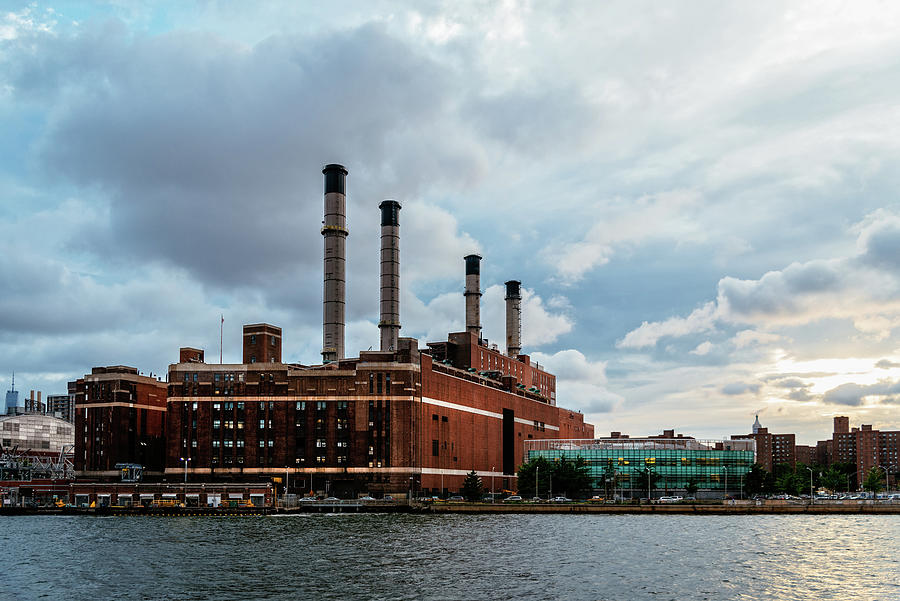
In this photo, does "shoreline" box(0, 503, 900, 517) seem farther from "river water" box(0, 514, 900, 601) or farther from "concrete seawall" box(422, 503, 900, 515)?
"river water" box(0, 514, 900, 601)

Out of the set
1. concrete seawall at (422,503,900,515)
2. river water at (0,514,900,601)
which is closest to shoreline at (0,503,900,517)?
concrete seawall at (422,503,900,515)

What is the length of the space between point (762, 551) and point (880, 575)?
21.8 metres

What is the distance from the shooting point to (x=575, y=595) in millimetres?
75438

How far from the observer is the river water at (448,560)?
78312mm

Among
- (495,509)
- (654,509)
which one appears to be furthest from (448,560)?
(654,509)

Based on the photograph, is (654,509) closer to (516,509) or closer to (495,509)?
(516,509)

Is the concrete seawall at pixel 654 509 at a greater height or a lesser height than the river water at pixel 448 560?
lesser

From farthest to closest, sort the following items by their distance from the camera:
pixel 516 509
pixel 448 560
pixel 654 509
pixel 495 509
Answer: pixel 495 509, pixel 516 509, pixel 654 509, pixel 448 560

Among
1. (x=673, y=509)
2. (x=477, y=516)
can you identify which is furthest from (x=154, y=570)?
(x=673, y=509)

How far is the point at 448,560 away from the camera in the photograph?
9794 centimetres

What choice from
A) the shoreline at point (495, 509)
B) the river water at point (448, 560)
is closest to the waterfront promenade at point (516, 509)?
the shoreline at point (495, 509)

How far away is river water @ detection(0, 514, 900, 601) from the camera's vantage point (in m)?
78.3

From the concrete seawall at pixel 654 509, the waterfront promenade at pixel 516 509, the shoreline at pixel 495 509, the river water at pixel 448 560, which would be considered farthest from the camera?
the concrete seawall at pixel 654 509

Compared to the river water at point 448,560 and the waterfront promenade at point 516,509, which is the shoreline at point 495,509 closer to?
the waterfront promenade at point 516,509
